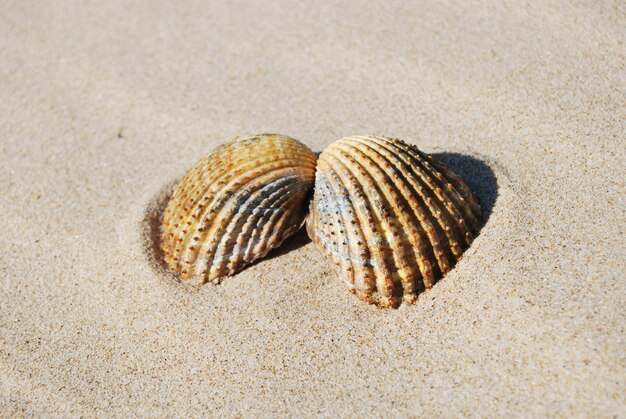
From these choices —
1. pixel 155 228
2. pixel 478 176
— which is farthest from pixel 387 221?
pixel 155 228

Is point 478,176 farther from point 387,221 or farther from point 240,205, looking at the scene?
point 240,205

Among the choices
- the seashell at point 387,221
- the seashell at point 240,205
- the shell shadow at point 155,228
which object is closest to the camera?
the seashell at point 387,221

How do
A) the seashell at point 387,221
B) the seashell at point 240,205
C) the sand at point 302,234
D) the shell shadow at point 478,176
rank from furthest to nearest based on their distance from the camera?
the shell shadow at point 478,176, the seashell at point 240,205, the seashell at point 387,221, the sand at point 302,234

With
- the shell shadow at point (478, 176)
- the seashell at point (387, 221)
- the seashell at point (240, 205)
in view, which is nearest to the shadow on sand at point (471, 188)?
the shell shadow at point (478, 176)

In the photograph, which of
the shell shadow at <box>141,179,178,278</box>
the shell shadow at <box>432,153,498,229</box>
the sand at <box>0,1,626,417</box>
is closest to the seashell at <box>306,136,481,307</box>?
the sand at <box>0,1,626,417</box>

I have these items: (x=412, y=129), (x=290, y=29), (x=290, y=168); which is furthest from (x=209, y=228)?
(x=290, y=29)

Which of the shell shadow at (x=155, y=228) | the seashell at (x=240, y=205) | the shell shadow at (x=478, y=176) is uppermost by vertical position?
the shell shadow at (x=478, y=176)

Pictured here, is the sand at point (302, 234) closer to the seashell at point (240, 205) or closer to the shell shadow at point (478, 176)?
the shell shadow at point (478, 176)
